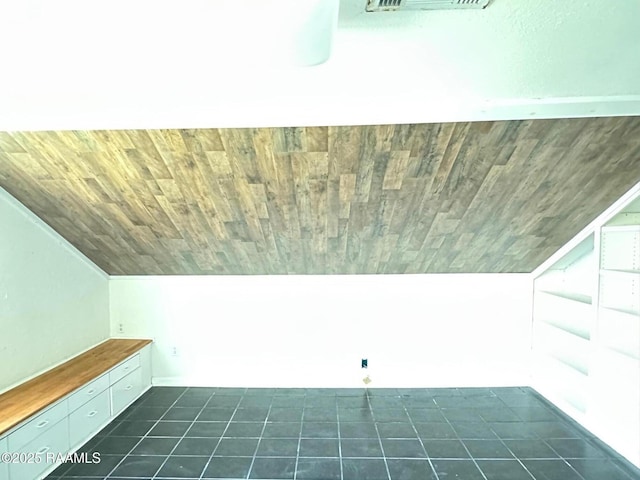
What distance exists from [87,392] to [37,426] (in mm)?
485

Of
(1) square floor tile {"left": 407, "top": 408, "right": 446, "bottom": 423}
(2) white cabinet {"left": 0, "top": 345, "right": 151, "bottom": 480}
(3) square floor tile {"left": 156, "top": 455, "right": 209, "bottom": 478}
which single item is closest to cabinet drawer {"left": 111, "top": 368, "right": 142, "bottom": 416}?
(2) white cabinet {"left": 0, "top": 345, "right": 151, "bottom": 480}

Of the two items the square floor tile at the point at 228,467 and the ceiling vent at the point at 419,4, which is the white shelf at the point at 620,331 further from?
the square floor tile at the point at 228,467

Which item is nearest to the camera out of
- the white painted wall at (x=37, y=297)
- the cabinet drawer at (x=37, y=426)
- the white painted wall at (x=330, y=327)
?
the cabinet drawer at (x=37, y=426)

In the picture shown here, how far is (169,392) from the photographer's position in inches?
144

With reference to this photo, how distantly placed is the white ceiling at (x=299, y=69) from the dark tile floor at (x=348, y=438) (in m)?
2.27

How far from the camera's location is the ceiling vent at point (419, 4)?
1242 millimetres

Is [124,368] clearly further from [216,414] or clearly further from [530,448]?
[530,448]

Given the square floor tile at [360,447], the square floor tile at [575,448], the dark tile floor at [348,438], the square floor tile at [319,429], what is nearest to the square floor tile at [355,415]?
the dark tile floor at [348,438]

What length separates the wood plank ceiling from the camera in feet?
6.88

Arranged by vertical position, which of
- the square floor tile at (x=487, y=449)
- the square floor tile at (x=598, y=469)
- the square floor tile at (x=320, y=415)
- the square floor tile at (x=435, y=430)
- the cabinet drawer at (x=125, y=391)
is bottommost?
the square floor tile at (x=320, y=415)

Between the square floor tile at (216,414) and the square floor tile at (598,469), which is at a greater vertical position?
the square floor tile at (598,469)

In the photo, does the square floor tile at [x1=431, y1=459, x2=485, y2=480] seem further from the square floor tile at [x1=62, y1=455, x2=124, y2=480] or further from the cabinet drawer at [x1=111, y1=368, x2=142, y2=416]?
the cabinet drawer at [x1=111, y1=368, x2=142, y2=416]

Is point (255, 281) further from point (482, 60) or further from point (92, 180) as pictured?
point (482, 60)

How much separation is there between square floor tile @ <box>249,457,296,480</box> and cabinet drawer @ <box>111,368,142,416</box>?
4.71ft
